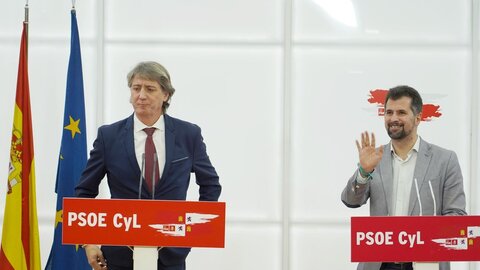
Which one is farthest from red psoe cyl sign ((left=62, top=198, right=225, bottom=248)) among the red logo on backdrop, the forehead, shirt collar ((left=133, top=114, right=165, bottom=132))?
the red logo on backdrop

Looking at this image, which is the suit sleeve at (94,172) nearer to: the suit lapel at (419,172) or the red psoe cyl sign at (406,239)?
the red psoe cyl sign at (406,239)

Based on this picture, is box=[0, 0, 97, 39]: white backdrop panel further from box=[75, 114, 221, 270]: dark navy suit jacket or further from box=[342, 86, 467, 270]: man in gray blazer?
box=[342, 86, 467, 270]: man in gray blazer

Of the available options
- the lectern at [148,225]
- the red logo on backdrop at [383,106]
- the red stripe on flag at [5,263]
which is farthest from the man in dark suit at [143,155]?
the red logo on backdrop at [383,106]

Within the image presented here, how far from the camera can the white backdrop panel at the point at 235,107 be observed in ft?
14.7

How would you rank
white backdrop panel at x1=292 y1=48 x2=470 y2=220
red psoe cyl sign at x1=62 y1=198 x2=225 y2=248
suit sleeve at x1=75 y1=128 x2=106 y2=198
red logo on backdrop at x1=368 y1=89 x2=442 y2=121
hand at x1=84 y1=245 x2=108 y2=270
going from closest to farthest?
red psoe cyl sign at x1=62 y1=198 x2=225 y2=248, hand at x1=84 y1=245 x2=108 y2=270, suit sleeve at x1=75 y1=128 x2=106 y2=198, red logo on backdrop at x1=368 y1=89 x2=442 y2=121, white backdrop panel at x1=292 y1=48 x2=470 y2=220

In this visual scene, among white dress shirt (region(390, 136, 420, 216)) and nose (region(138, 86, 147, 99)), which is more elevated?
nose (region(138, 86, 147, 99))

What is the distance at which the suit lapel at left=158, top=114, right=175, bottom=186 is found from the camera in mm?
3551

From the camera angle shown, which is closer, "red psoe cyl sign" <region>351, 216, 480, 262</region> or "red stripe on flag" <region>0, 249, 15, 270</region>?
"red psoe cyl sign" <region>351, 216, 480, 262</region>

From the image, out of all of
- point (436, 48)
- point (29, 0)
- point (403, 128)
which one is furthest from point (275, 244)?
point (29, 0)

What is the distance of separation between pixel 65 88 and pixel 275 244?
1.82 meters

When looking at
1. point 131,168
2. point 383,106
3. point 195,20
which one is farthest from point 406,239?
point 195,20

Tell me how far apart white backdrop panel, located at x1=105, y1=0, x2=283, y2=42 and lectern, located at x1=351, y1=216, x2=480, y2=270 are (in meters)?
1.88

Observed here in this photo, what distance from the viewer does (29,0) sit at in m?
4.48

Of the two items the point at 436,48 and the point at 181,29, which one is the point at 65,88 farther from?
the point at 436,48
